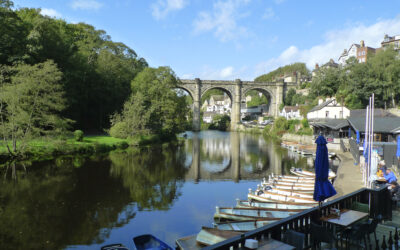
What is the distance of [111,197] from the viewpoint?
51.5 ft

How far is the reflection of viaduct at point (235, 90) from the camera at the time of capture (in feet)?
Answer: 260

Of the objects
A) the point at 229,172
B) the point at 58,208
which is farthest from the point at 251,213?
the point at 229,172

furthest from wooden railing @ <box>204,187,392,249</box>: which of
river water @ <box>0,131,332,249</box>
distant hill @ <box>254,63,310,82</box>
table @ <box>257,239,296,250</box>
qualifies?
distant hill @ <box>254,63,310,82</box>

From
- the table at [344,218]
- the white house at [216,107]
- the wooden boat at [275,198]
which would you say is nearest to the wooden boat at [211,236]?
the table at [344,218]

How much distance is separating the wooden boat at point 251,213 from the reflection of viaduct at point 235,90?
67.7 m

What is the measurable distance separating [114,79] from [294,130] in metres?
34.3

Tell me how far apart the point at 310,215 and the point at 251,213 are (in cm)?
562

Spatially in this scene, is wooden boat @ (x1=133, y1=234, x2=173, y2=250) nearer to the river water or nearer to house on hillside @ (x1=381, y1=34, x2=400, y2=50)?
the river water

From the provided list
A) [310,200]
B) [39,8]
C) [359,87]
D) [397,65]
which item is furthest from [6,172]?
[397,65]

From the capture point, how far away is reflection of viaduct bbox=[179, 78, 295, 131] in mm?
79375

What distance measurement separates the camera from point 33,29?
36.1m

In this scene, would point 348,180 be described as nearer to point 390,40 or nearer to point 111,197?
point 111,197

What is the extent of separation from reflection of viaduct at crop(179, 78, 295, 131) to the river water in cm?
5251

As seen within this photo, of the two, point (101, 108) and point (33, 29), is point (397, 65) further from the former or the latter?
point (33, 29)
